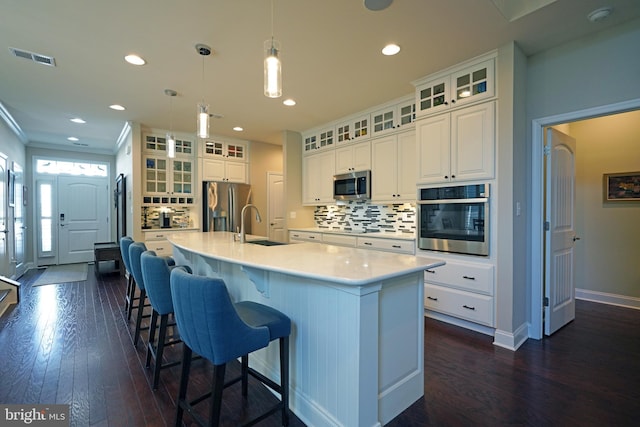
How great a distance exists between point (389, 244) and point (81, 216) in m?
7.32

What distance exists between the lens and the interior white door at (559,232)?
2.81m

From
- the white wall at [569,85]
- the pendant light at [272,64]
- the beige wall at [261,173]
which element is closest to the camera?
the pendant light at [272,64]

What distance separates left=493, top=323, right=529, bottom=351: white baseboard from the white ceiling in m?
2.54

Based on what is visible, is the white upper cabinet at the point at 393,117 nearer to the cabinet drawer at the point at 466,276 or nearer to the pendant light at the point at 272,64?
the cabinet drawer at the point at 466,276

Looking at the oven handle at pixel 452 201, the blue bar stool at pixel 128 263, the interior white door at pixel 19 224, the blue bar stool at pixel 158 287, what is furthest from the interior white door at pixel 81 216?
the oven handle at pixel 452 201

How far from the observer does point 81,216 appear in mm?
6965

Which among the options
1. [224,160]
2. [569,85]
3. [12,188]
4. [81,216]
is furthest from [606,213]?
[81,216]

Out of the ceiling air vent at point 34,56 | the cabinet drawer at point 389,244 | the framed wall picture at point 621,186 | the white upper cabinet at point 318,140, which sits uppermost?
the ceiling air vent at point 34,56

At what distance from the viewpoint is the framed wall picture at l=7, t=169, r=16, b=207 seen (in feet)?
15.4

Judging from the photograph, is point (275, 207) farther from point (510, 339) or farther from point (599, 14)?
point (599, 14)

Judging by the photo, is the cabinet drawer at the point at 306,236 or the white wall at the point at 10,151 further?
the cabinet drawer at the point at 306,236

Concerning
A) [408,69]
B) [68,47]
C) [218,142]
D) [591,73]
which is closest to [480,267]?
[591,73]

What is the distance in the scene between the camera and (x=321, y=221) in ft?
18.6

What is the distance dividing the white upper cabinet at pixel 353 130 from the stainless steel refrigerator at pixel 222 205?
1958 mm
